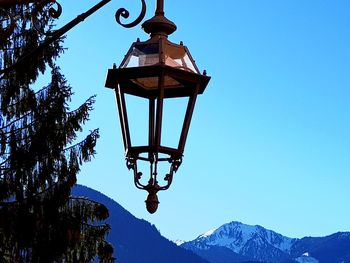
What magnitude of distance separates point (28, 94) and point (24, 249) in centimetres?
369

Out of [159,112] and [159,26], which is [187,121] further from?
[159,26]

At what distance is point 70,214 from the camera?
21.4 metres

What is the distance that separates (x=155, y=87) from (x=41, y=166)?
669 inches

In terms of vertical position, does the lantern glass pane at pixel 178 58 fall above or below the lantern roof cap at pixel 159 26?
Result: below

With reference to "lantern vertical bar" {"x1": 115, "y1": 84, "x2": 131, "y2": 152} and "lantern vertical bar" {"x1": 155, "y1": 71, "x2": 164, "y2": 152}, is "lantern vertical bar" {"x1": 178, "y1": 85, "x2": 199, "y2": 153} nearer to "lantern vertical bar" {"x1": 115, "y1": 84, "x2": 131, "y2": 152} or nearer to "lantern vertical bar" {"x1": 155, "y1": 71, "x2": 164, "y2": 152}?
"lantern vertical bar" {"x1": 155, "y1": 71, "x2": 164, "y2": 152}

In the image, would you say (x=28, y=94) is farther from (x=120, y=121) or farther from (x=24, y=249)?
(x=120, y=121)

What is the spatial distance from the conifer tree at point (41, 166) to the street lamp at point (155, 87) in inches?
611

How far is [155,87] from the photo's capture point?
14.3 feet

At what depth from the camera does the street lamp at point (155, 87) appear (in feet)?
13.7

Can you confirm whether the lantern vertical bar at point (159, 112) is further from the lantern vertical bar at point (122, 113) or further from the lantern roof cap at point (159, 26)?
the lantern roof cap at point (159, 26)

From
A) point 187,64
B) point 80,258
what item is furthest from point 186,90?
point 80,258

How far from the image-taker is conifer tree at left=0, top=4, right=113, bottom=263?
20047mm

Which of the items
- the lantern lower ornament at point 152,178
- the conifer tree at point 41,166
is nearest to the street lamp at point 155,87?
the lantern lower ornament at point 152,178

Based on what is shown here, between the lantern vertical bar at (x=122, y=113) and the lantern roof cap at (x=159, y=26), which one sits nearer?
the lantern vertical bar at (x=122, y=113)
